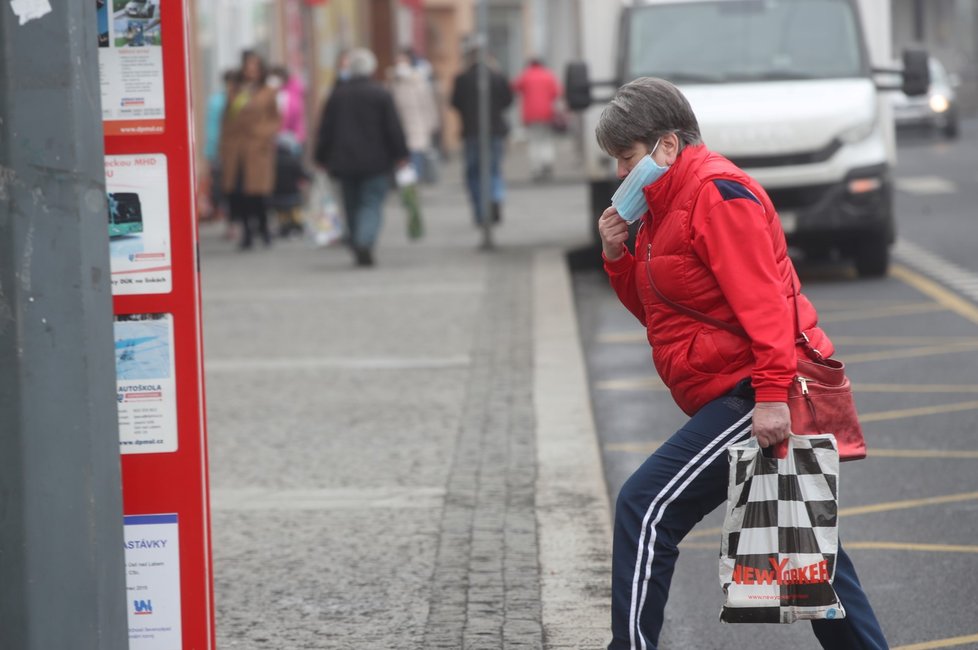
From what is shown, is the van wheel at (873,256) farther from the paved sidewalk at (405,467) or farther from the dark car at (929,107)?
the dark car at (929,107)

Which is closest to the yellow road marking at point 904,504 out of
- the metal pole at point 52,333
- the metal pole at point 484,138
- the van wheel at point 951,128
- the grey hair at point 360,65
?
the metal pole at point 52,333

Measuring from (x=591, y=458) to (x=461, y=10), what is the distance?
157 ft

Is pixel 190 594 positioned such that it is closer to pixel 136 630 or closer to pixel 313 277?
pixel 136 630

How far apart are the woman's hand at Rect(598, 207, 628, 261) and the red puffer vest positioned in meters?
0.05

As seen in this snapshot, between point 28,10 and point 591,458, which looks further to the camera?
point 591,458

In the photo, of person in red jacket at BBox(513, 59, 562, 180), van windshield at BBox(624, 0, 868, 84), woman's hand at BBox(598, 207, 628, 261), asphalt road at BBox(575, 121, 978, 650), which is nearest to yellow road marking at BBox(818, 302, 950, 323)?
asphalt road at BBox(575, 121, 978, 650)

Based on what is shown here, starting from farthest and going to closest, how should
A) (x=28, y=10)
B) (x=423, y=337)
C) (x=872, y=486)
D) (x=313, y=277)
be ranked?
(x=313, y=277), (x=423, y=337), (x=872, y=486), (x=28, y=10)

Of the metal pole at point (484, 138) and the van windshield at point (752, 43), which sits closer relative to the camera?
the van windshield at point (752, 43)

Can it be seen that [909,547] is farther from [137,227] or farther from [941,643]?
[137,227]

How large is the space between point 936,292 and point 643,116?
9.61 m

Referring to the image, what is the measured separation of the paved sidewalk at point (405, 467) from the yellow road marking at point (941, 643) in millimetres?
848

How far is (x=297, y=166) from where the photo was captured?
2008cm

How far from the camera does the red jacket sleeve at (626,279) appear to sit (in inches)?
179

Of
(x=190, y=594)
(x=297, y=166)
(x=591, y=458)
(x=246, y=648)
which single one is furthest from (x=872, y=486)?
(x=297, y=166)
